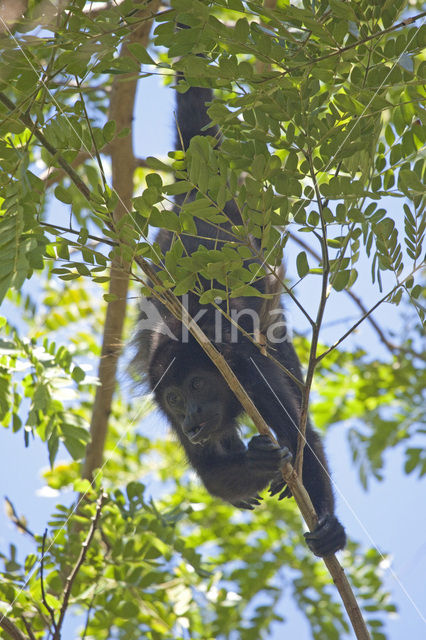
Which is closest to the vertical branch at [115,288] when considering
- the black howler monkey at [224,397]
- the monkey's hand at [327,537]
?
the black howler monkey at [224,397]

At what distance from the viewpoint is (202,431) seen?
3.58m

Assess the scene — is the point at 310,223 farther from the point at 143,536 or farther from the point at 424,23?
the point at 143,536

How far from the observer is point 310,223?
2232 millimetres

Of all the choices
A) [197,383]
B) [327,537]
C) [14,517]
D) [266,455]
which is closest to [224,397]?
[197,383]

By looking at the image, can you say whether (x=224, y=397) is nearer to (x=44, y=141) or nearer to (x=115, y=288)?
(x=115, y=288)

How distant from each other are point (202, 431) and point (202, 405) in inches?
7.1

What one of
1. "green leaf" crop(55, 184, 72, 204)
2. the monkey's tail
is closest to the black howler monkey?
the monkey's tail

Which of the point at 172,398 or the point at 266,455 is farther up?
the point at 172,398

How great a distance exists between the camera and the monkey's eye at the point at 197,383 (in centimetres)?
384

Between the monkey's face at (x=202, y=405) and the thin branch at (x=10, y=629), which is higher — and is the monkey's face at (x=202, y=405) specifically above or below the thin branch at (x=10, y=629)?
above

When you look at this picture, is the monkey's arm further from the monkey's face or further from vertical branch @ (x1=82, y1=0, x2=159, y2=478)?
vertical branch @ (x1=82, y1=0, x2=159, y2=478)

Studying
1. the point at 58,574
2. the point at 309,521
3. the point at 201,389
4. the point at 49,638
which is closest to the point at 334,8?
the point at 309,521

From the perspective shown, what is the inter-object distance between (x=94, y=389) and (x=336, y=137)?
10.4ft

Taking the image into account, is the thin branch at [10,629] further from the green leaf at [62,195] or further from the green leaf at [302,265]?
the green leaf at [302,265]
